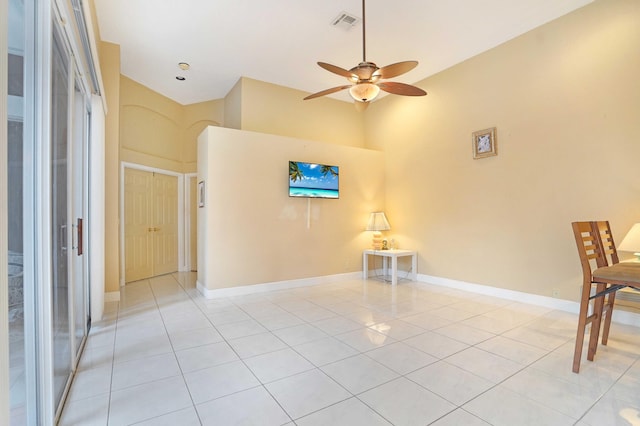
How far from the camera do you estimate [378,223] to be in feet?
17.9

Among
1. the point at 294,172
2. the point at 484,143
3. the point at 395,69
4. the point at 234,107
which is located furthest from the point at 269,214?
the point at 484,143

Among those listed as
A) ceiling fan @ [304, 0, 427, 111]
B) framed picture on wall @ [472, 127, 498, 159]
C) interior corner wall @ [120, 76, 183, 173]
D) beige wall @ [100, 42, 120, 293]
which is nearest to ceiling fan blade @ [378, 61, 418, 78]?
ceiling fan @ [304, 0, 427, 111]

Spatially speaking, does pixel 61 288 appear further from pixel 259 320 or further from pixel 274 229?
pixel 274 229

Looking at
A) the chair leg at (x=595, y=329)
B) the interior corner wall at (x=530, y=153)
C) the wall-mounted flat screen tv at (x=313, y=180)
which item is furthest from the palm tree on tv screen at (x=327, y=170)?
the chair leg at (x=595, y=329)

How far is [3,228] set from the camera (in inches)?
33.6

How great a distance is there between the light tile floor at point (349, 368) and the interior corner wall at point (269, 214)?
88 cm

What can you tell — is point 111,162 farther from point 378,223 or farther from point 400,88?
point 378,223

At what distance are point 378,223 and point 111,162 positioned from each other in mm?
4102

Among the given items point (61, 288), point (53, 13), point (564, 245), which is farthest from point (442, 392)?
point (53, 13)

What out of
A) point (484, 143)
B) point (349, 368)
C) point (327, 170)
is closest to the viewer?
point (349, 368)

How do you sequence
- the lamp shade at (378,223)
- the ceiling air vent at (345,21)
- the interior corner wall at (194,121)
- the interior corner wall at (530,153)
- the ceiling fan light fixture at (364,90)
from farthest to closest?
the interior corner wall at (194,121), the lamp shade at (378,223), the ceiling air vent at (345,21), the interior corner wall at (530,153), the ceiling fan light fixture at (364,90)

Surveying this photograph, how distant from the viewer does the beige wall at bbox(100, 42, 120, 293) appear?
154 inches

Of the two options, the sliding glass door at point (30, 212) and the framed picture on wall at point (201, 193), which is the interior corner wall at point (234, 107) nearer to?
the framed picture on wall at point (201, 193)

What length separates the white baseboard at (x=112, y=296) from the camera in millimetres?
4017
